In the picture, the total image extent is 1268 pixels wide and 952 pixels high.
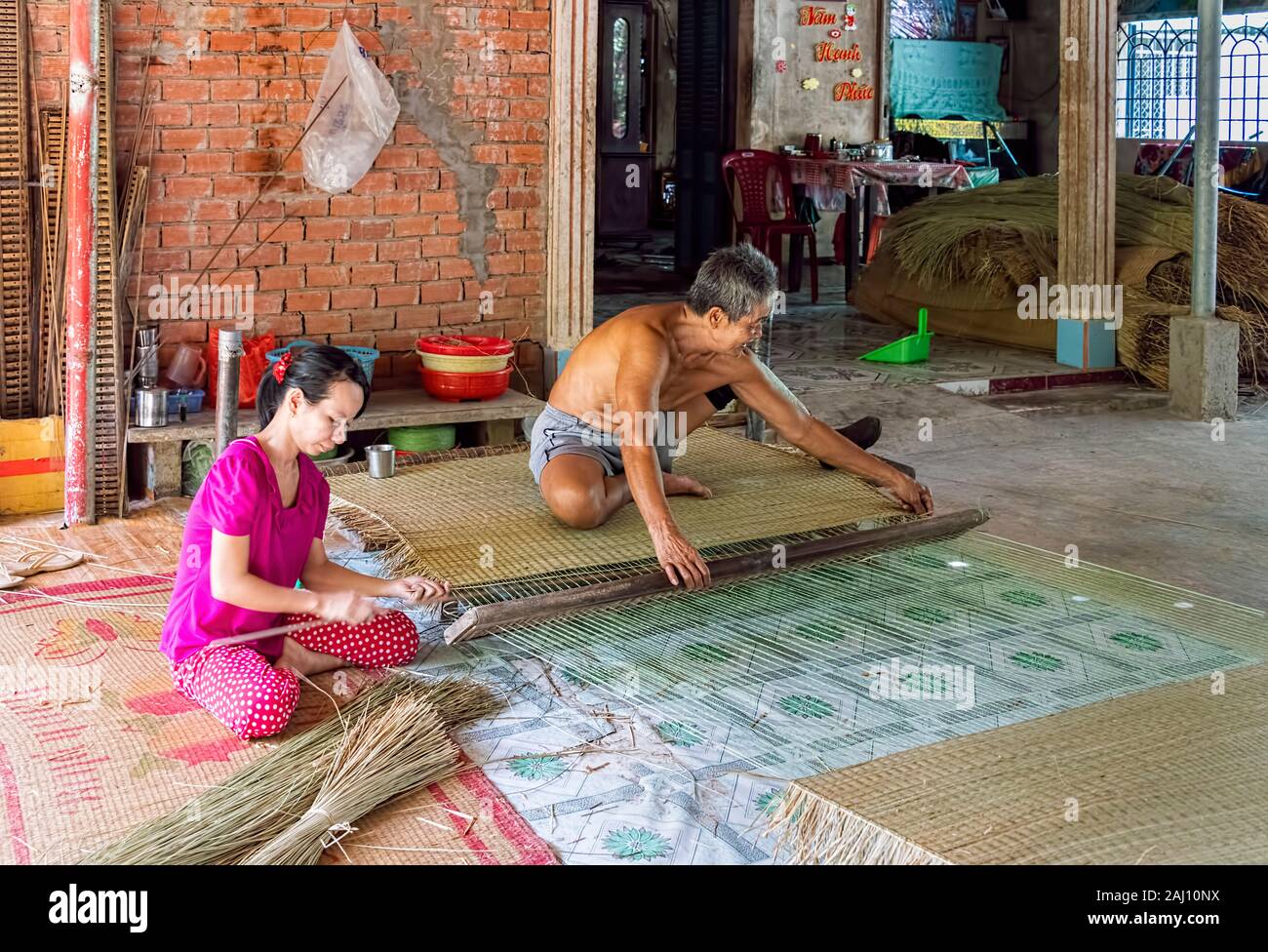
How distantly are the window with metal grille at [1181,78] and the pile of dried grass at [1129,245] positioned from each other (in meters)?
4.38

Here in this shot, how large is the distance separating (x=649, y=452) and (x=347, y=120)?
2.43m

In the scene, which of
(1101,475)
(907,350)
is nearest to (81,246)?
(1101,475)

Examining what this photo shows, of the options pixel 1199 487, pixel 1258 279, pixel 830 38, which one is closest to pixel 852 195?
pixel 830 38

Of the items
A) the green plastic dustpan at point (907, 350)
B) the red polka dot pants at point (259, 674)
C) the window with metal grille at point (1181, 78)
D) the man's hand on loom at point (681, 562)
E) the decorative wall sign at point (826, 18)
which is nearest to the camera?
the red polka dot pants at point (259, 674)

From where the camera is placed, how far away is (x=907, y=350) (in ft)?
25.6

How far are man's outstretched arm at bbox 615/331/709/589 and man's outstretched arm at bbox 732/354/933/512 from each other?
0.47 metres

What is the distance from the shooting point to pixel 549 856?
8.71 ft

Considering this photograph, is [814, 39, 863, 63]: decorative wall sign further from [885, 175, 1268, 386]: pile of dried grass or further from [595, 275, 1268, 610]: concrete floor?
[595, 275, 1268, 610]: concrete floor

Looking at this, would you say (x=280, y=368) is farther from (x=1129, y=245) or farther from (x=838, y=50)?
(x=838, y=50)

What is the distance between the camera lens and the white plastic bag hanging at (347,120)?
217 inches

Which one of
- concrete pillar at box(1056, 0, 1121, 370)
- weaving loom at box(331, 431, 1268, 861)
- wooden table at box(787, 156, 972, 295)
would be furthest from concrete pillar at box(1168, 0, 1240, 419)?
wooden table at box(787, 156, 972, 295)

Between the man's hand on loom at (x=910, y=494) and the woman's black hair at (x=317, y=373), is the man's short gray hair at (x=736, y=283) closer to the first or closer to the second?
the man's hand on loom at (x=910, y=494)

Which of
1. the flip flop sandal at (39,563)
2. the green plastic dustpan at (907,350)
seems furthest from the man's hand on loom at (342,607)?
the green plastic dustpan at (907,350)

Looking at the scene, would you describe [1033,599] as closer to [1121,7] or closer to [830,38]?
[830,38]
